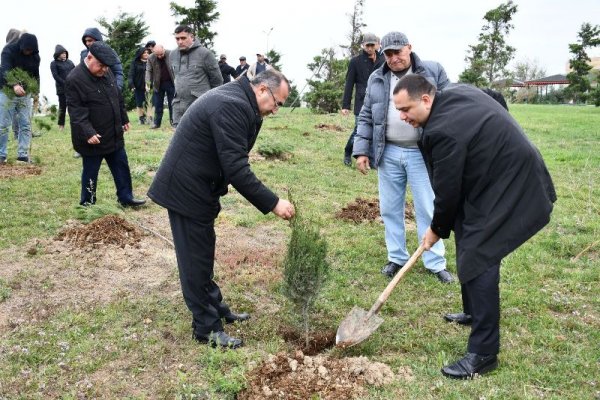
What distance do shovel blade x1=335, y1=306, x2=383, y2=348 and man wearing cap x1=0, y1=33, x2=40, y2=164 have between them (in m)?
7.17

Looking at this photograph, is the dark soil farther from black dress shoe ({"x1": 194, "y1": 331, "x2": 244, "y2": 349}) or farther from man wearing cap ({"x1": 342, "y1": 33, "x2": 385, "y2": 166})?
man wearing cap ({"x1": 342, "y1": 33, "x2": 385, "y2": 166})

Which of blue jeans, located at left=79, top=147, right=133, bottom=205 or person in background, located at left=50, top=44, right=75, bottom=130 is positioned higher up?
person in background, located at left=50, top=44, right=75, bottom=130

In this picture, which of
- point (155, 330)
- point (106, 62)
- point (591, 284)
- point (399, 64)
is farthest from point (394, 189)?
point (106, 62)

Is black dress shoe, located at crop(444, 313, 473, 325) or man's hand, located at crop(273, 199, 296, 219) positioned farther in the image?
black dress shoe, located at crop(444, 313, 473, 325)

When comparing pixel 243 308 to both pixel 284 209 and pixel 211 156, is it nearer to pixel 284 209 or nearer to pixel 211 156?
pixel 284 209

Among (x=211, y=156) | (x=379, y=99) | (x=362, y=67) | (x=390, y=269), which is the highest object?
(x=362, y=67)

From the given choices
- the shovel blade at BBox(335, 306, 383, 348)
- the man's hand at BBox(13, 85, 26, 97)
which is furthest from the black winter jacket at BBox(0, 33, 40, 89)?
the shovel blade at BBox(335, 306, 383, 348)

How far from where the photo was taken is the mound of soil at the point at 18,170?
8.83 metres

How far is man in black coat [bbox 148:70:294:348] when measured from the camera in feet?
11.9

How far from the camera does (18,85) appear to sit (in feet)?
28.5

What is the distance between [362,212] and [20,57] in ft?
20.6

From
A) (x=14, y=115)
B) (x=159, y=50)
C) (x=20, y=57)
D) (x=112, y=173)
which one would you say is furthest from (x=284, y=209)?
(x=159, y=50)

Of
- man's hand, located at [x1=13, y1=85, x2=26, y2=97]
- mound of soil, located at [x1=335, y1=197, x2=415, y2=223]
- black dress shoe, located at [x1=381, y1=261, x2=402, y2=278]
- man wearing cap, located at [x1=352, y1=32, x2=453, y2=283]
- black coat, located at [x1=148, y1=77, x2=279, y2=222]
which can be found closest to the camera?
black coat, located at [x1=148, y1=77, x2=279, y2=222]

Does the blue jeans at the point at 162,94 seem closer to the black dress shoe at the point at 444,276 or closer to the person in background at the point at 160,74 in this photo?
the person in background at the point at 160,74
